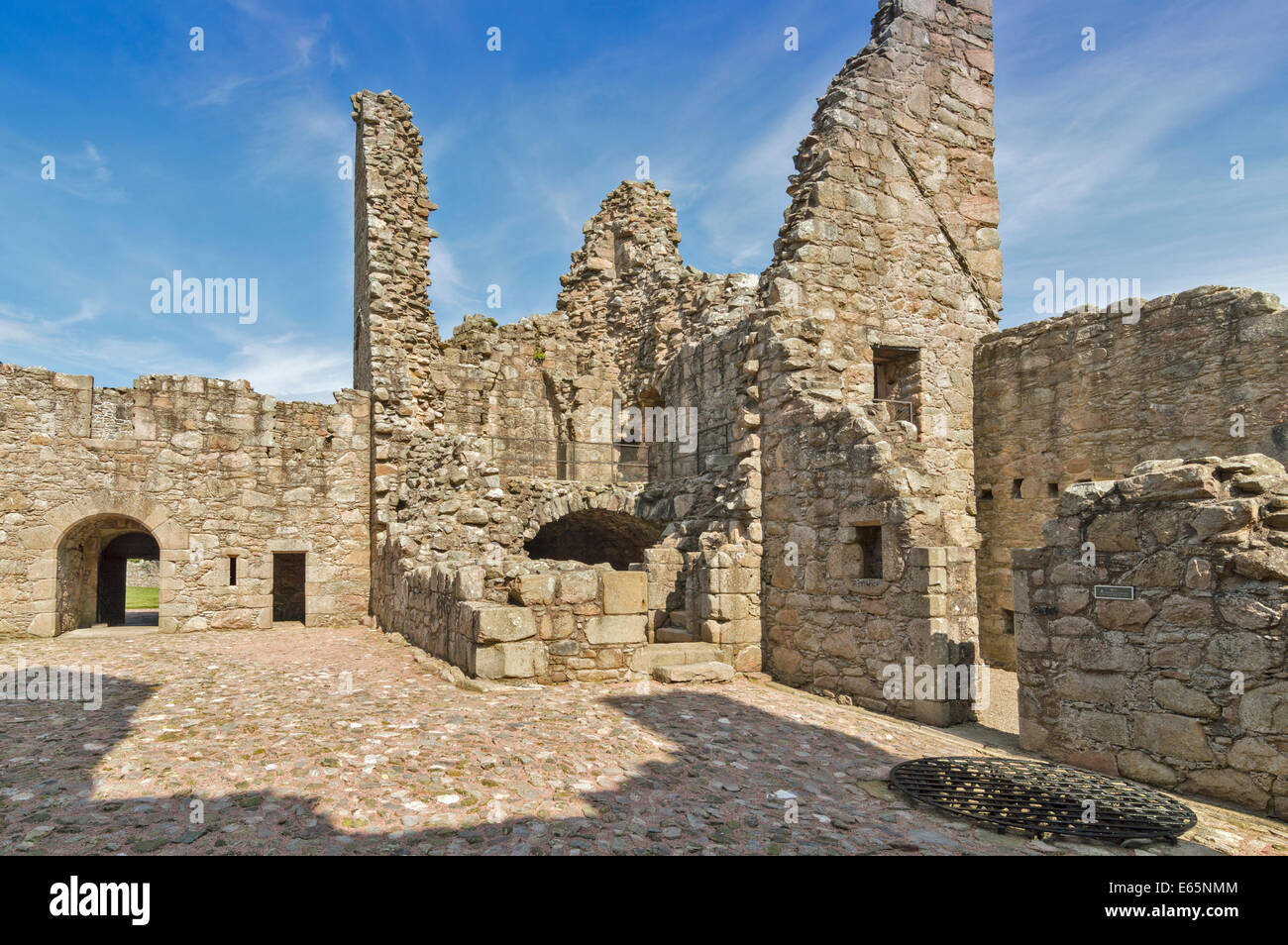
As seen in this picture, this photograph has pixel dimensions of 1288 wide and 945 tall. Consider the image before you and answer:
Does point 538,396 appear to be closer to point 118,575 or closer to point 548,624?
point 118,575

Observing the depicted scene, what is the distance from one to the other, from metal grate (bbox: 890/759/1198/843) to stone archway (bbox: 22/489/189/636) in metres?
11.8

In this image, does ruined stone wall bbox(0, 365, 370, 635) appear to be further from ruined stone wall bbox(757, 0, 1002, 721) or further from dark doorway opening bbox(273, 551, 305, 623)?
ruined stone wall bbox(757, 0, 1002, 721)

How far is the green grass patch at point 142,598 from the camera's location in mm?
20359

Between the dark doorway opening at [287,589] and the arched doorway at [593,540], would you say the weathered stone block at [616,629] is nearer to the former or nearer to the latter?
the arched doorway at [593,540]

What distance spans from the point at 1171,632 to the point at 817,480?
385 centimetres

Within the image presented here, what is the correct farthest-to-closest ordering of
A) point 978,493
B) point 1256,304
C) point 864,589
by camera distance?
point 978,493 < point 1256,304 < point 864,589

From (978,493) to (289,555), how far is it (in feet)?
42.8

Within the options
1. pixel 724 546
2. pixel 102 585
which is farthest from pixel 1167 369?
pixel 102 585

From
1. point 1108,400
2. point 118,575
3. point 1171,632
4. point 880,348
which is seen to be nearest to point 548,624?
point 1171,632

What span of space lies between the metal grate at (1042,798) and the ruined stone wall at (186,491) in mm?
10792

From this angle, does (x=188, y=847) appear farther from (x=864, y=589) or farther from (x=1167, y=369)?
(x=1167, y=369)

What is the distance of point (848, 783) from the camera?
4910 mm

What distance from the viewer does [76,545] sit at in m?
12.5

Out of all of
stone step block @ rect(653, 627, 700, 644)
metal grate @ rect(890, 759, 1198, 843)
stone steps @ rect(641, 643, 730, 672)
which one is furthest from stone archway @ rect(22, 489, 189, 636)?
metal grate @ rect(890, 759, 1198, 843)
